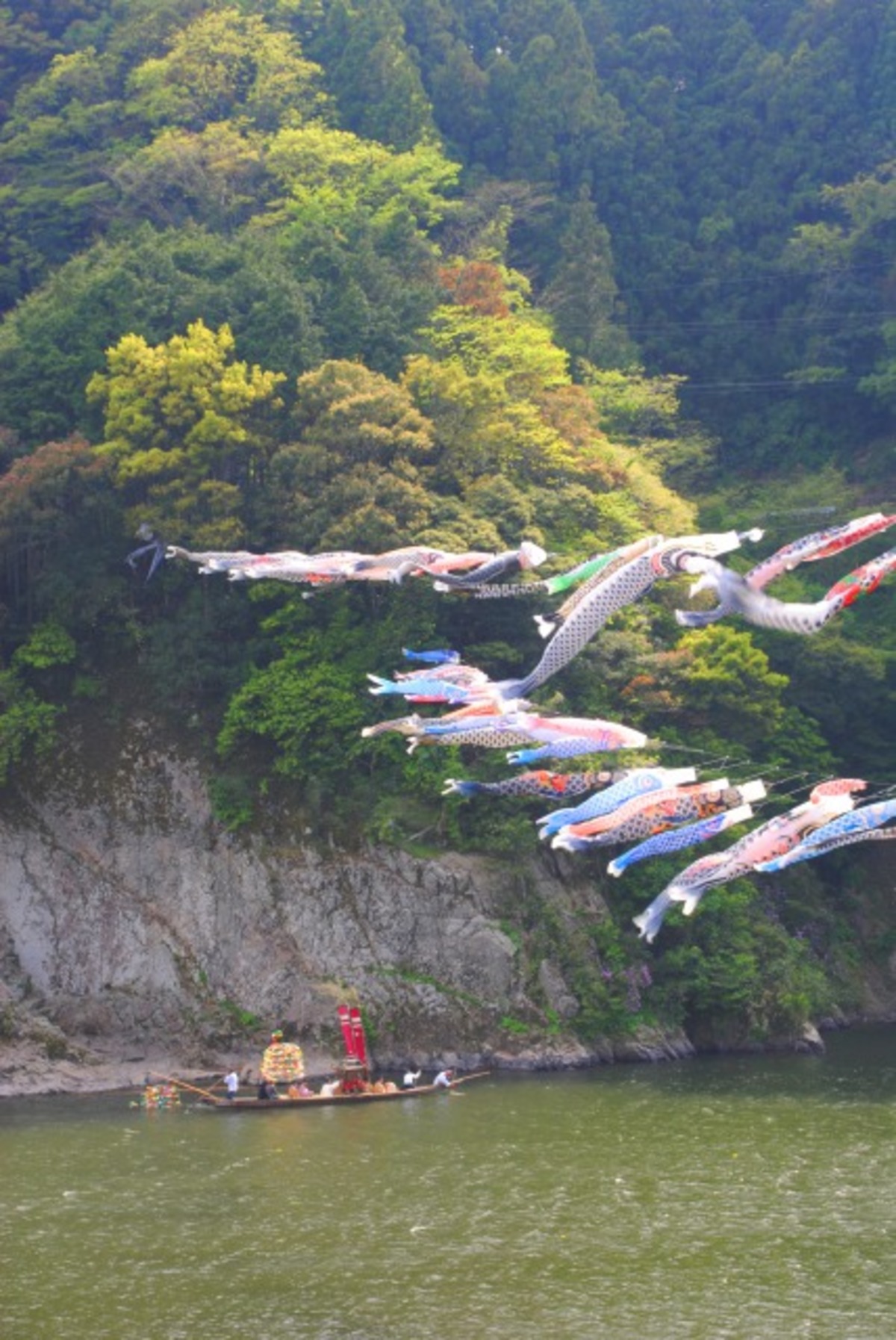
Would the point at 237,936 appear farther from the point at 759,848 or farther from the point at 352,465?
the point at 759,848

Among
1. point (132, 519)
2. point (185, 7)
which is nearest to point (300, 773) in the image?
point (132, 519)

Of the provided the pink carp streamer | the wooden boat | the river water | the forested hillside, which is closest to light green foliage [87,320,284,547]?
the forested hillside

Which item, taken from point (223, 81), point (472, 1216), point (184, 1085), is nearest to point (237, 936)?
point (184, 1085)

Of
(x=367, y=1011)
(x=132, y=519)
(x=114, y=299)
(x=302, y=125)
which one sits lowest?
(x=367, y=1011)

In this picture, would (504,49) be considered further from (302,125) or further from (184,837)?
(184,837)

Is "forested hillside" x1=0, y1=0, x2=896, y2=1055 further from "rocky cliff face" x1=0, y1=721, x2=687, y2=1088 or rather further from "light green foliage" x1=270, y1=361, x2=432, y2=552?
"rocky cliff face" x1=0, y1=721, x2=687, y2=1088

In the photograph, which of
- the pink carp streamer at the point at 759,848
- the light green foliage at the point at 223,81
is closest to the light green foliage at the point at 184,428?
the pink carp streamer at the point at 759,848
